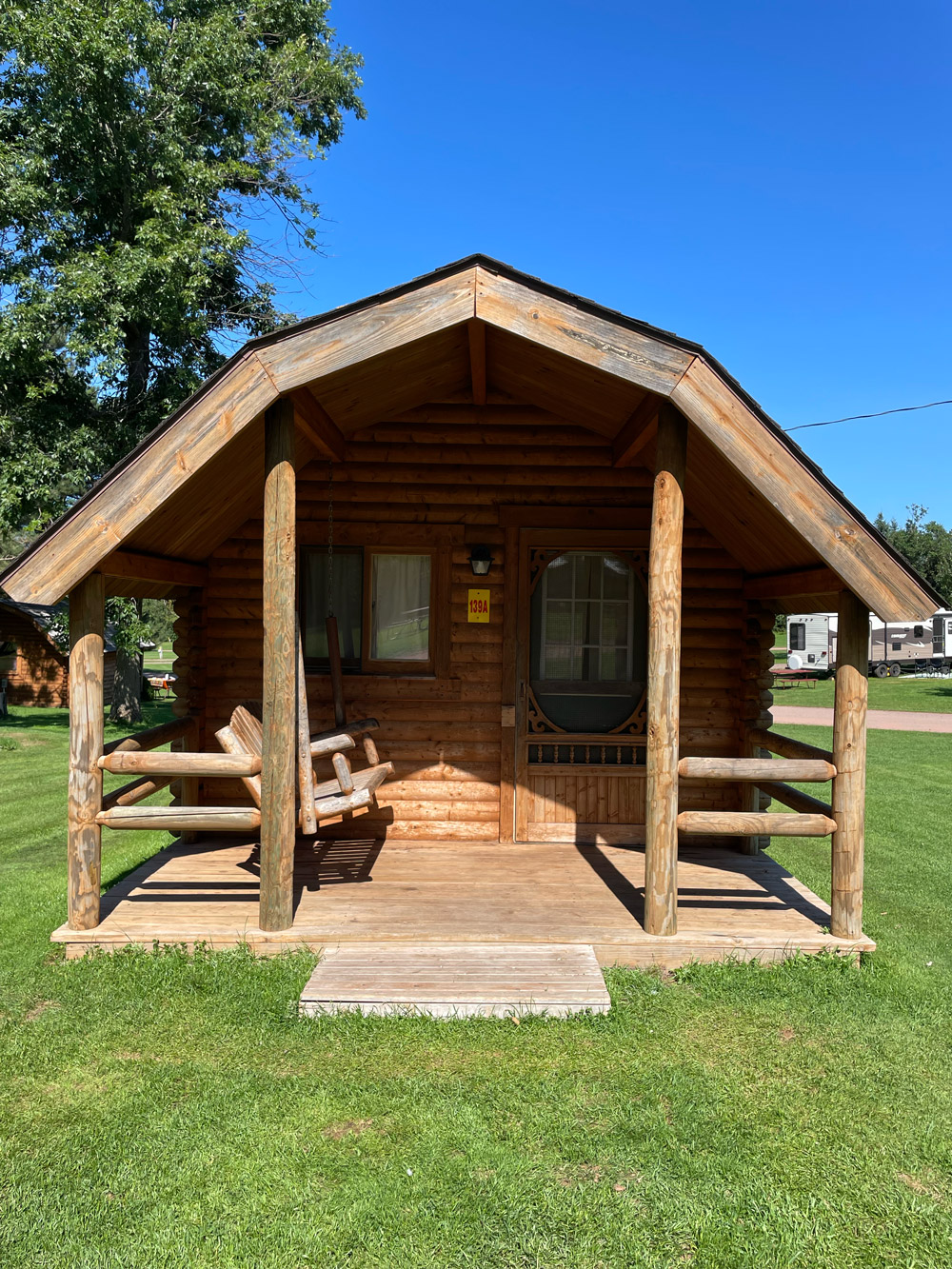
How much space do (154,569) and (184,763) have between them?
4.71ft

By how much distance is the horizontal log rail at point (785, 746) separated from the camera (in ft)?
16.3

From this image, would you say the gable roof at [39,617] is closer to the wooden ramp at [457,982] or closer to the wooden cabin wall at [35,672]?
the wooden cabin wall at [35,672]

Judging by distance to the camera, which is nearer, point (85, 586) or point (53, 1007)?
point (53, 1007)

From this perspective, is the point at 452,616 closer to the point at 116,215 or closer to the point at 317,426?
the point at 317,426

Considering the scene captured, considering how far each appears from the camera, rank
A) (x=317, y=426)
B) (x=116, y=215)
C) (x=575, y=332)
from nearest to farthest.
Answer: (x=575, y=332), (x=317, y=426), (x=116, y=215)

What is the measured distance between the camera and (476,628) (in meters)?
6.42

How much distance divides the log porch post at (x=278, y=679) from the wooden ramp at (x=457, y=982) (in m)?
0.54

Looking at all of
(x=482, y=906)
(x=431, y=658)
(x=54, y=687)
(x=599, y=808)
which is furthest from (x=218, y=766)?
(x=54, y=687)

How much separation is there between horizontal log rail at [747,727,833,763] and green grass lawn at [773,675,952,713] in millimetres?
14784

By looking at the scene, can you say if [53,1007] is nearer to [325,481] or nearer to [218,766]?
[218,766]

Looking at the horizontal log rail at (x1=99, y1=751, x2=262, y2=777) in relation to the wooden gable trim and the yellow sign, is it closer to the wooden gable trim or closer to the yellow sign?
the yellow sign

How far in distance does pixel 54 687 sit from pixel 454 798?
1910cm

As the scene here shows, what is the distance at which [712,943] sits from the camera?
4.43 m

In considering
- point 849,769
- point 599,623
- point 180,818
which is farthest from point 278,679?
point 849,769
